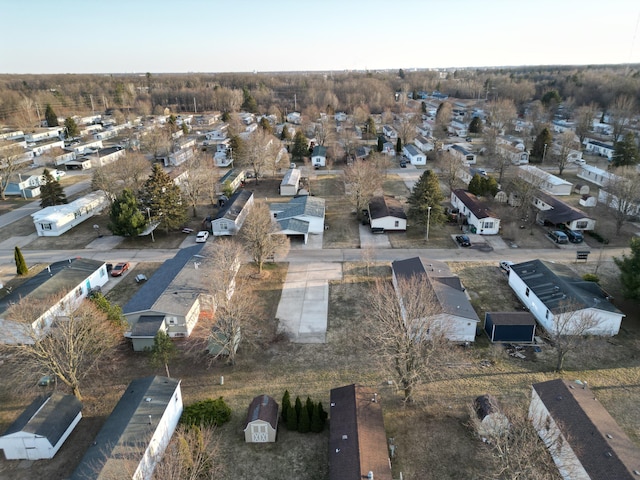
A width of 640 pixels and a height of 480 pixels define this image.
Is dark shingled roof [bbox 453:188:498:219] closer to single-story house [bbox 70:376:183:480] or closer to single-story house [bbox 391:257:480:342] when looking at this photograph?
single-story house [bbox 391:257:480:342]

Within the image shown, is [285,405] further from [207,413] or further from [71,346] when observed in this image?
[71,346]

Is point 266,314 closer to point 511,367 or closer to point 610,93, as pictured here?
point 511,367

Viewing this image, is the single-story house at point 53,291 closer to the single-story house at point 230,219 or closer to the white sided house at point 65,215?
the single-story house at point 230,219

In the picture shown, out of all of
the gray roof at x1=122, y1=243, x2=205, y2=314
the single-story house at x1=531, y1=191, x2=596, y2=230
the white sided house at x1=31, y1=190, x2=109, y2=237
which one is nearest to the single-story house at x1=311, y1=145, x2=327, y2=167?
the white sided house at x1=31, y1=190, x2=109, y2=237

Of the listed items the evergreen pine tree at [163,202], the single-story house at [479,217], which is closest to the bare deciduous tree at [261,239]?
the evergreen pine tree at [163,202]

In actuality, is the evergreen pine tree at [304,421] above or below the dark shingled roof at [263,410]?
below

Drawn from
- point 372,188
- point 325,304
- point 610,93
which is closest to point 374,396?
point 325,304
